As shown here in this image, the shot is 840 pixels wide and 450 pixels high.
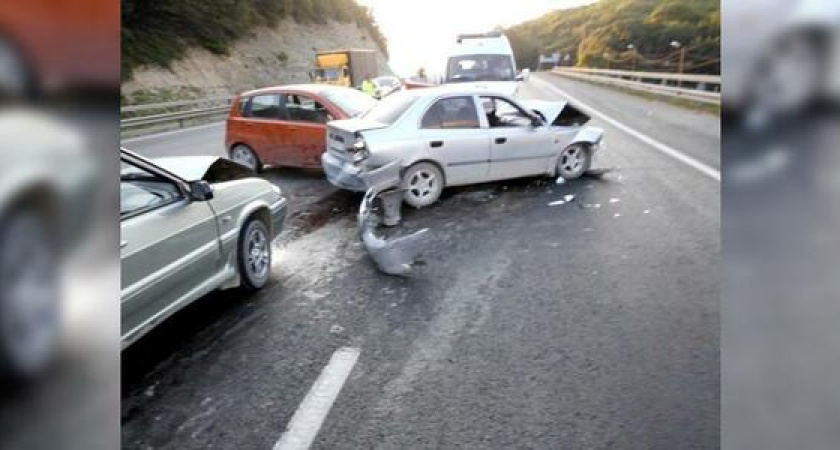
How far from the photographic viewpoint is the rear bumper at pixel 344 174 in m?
7.25

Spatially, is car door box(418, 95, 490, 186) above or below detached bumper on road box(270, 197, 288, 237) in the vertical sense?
above

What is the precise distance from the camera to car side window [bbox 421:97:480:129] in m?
7.54

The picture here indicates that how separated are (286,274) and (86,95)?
427 cm

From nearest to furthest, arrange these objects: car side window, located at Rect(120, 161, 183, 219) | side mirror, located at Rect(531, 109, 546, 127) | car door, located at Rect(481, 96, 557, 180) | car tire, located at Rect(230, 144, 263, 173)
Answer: car side window, located at Rect(120, 161, 183, 219) → car door, located at Rect(481, 96, 557, 180) → side mirror, located at Rect(531, 109, 546, 127) → car tire, located at Rect(230, 144, 263, 173)

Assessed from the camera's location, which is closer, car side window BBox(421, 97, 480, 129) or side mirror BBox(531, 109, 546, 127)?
car side window BBox(421, 97, 480, 129)

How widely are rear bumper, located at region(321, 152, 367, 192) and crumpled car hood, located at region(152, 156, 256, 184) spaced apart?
2.07m

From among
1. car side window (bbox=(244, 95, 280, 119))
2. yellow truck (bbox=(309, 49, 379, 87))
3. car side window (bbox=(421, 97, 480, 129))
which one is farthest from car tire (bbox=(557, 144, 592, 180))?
yellow truck (bbox=(309, 49, 379, 87))

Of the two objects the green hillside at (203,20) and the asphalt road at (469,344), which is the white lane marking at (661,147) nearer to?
the asphalt road at (469,344)

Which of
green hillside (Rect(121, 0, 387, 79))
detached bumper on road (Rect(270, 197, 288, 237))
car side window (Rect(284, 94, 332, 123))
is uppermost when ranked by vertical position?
green hillside (Rect(121, 0, 387, 79))

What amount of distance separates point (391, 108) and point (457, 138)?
2.92 ft

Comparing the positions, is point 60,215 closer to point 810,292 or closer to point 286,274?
point 810,292

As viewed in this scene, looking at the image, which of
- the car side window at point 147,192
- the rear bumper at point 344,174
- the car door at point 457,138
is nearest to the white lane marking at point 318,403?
the car side window at point 147,192

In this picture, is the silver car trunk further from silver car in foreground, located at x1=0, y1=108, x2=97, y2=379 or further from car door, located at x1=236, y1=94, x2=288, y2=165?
silver car in foreground, located at x1=0, y1=108, x2=97, y2=379

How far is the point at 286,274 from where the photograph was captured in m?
5.15
